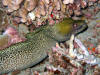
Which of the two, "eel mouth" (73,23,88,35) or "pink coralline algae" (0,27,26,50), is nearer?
"pink coralline algae" (0,27,26,50)

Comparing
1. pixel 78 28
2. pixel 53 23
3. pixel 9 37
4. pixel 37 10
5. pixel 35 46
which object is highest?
pixel 37 10

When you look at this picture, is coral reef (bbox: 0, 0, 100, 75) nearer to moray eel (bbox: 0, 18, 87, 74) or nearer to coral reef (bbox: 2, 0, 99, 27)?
coral reef (bbox: 2, 0, 99, 27)

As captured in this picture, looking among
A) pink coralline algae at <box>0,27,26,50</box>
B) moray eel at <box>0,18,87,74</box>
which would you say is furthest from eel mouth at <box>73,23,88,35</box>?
pink coralline algae at <box>0,27,26,50</box>

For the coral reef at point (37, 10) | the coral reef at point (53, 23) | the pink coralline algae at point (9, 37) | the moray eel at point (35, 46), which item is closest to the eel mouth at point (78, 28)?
the moray eel at point (35, 46)

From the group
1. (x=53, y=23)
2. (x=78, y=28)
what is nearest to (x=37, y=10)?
(x=53, y=23)

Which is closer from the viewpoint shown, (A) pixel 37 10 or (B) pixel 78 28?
→ (A) pixel 37 10

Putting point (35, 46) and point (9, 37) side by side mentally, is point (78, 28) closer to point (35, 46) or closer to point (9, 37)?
point (35, 46)

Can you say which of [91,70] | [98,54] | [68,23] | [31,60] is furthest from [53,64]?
[68,23]

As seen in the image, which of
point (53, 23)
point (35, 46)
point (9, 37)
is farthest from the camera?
point (53, 23)
